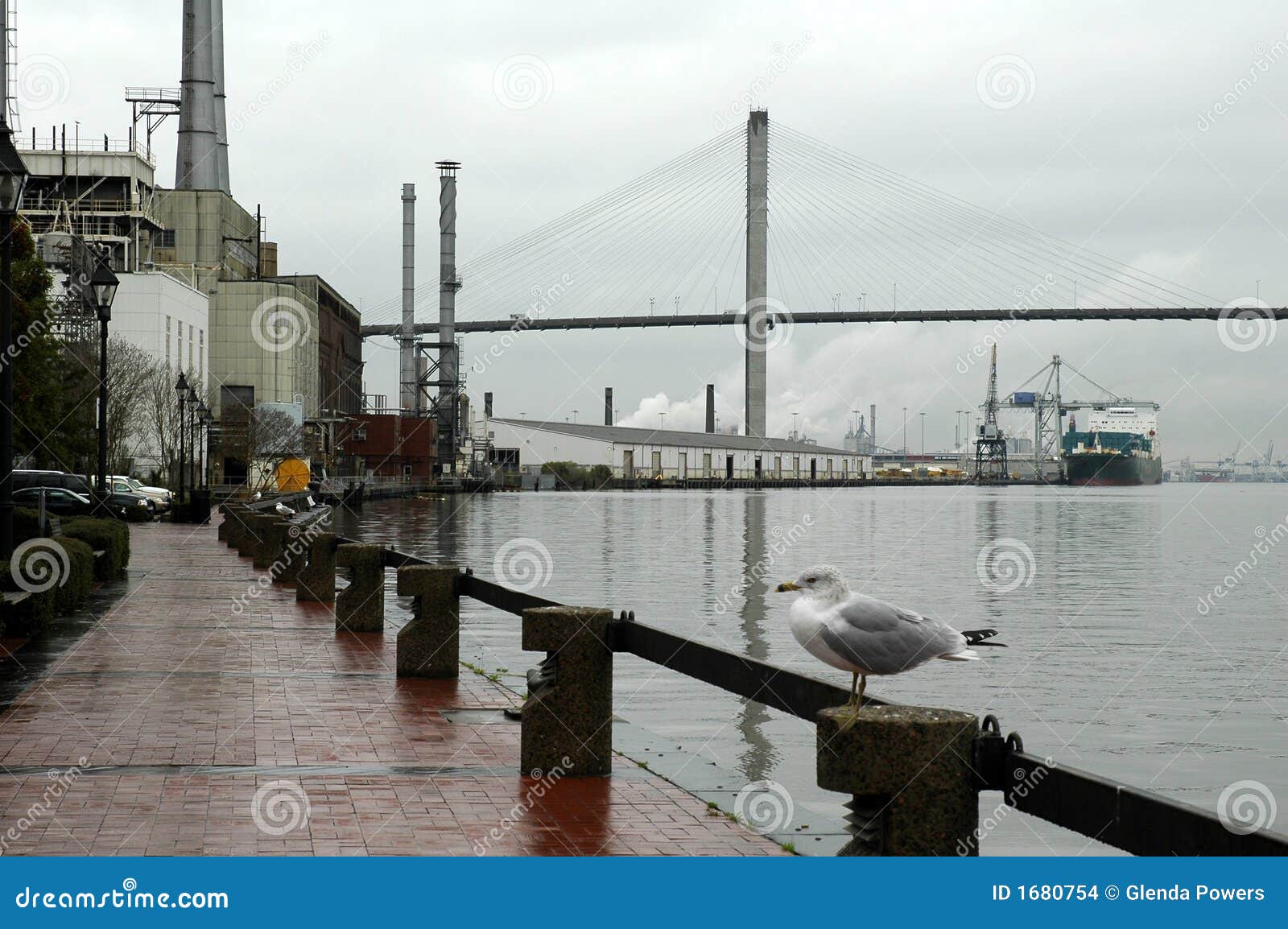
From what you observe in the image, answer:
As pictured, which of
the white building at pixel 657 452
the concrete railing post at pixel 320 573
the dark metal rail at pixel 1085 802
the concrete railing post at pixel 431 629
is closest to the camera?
the dark metal rail at pixel 1085 802

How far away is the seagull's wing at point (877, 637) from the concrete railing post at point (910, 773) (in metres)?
1.21

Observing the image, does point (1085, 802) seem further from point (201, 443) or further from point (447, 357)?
point (447, 357)

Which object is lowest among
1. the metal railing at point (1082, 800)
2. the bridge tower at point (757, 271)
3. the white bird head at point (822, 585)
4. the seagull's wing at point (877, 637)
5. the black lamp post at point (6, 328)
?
the metal railing at point (1082, 800)

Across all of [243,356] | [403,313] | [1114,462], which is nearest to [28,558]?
[243,356]

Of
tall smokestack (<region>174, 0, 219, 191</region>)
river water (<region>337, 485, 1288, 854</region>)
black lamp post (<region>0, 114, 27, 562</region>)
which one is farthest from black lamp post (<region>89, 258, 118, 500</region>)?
tall smokestack (<region>174, 0, 219, 191</region>)

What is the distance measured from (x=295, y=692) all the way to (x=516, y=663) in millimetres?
3733

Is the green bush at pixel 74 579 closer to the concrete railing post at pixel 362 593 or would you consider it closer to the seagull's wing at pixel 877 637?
the concrete railing post at pixel 362 593

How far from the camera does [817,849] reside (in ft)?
21.4

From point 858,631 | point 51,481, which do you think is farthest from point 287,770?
point 51,481

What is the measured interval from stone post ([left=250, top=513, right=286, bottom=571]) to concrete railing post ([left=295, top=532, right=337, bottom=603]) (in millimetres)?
5242

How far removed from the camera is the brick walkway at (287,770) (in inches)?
253

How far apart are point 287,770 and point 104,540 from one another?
12238 millimetres

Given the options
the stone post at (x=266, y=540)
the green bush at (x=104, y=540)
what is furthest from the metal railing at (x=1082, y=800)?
the stone post at (x=266, y=540)

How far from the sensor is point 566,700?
7898 mm
